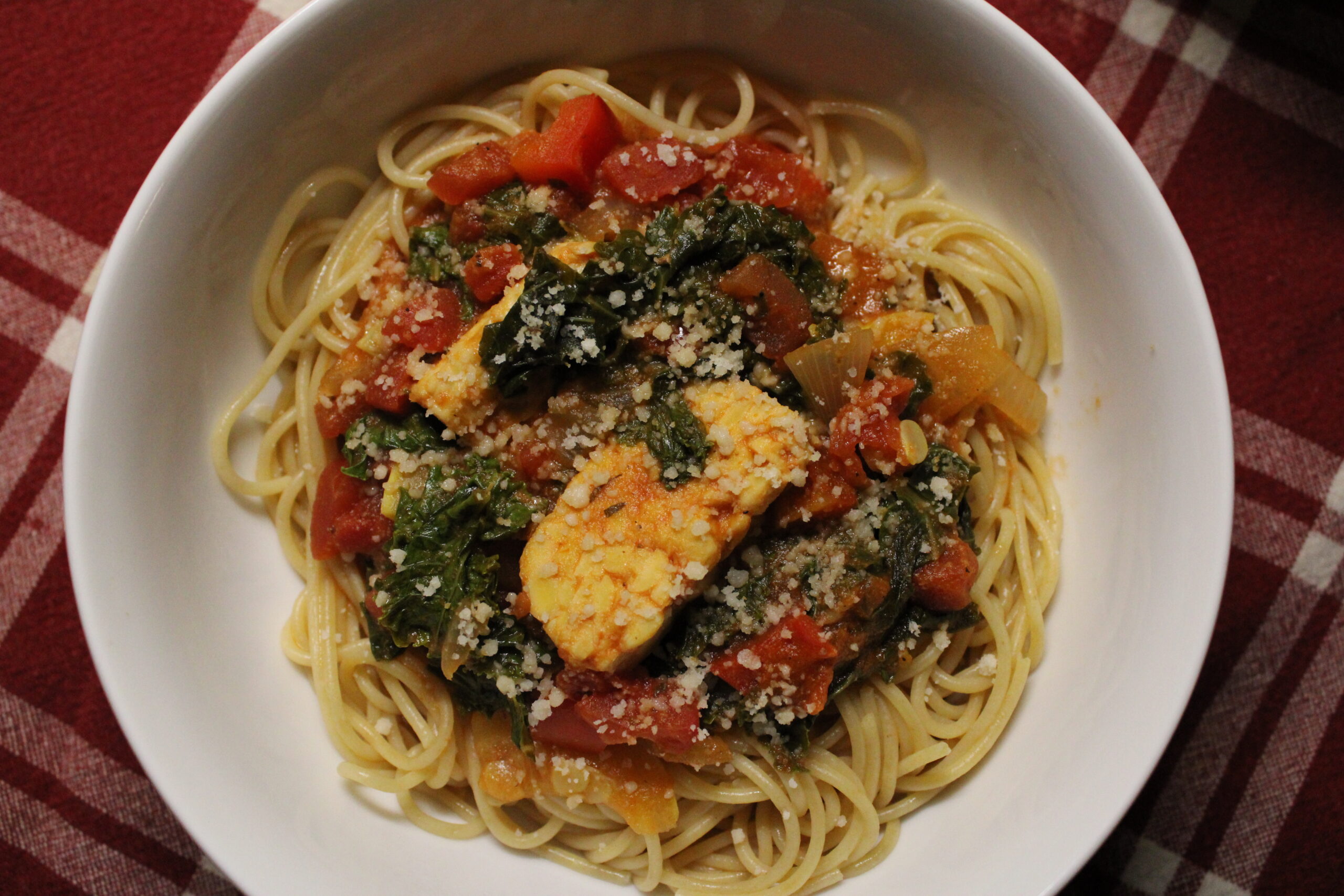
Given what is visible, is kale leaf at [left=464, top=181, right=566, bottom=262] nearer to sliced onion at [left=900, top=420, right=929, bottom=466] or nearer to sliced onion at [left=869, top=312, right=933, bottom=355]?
sliced onion at [left=869, top=312, right=933, bottom=355]

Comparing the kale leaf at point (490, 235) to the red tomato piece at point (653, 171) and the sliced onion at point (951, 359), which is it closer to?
the red tomato piece at point (653, 171)

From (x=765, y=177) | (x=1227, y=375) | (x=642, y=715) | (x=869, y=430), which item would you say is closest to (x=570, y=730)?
(x=642, y=715)

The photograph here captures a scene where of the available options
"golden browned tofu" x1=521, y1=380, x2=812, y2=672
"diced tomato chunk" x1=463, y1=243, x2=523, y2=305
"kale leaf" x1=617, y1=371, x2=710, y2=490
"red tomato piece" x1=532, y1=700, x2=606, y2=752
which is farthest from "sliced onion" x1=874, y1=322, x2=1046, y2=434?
"red tomato piece" x1=532, y1=700, x2=606, y2=752

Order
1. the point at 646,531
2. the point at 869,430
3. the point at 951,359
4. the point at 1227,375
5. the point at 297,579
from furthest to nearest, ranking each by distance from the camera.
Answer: the point at 1227,375 → the point at 297,579 → the point at 951,359 → the point at 869,430 → the point at 646,531

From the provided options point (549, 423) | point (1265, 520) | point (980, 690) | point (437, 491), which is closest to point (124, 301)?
point (437, 491)

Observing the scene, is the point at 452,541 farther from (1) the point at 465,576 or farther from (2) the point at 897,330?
(2) the point at 897,330

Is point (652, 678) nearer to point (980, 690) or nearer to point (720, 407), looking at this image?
point (720, 407)
